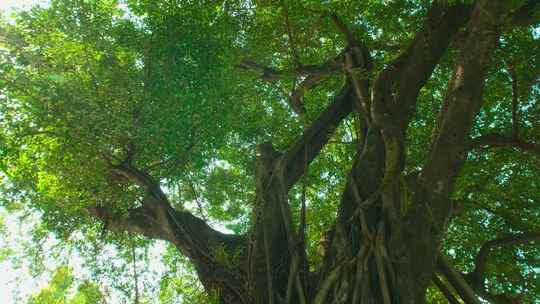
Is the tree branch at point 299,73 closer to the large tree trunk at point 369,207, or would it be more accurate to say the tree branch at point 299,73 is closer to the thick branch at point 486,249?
the large tree trunk at point 369,207

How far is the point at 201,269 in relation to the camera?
155 inches

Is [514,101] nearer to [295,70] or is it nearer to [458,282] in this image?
[458,282]

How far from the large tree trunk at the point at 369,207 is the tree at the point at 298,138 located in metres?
0.01

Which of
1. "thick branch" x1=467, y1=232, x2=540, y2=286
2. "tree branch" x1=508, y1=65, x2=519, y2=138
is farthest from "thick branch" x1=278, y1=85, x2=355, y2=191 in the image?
"thick branch" x1=467, y1=232, x2=540, y2=286

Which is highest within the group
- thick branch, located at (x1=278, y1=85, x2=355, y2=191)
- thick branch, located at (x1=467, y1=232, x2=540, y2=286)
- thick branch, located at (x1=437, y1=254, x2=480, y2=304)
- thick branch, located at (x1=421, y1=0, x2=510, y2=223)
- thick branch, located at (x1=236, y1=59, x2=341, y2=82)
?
thick branch, located at (x1=236, y1=59, x2=341, y2=82)

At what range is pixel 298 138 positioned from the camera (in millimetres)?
4512

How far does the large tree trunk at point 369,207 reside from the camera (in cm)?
295

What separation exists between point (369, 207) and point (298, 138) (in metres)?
1.16

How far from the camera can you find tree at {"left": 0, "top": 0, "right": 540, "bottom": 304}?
318 centimetres

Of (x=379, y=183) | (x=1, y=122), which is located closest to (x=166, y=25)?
(x=1, y=122)

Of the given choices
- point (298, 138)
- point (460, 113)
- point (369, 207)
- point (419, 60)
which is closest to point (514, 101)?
point (419, 60)

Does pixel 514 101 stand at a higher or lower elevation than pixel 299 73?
lower

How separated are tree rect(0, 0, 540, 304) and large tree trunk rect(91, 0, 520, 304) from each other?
1 cm

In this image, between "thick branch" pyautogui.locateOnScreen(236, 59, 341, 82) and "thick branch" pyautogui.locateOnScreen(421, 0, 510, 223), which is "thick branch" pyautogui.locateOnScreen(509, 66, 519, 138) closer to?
"thick branch" pyautogui.locateOnScreen(421, 0, 510, 223)
